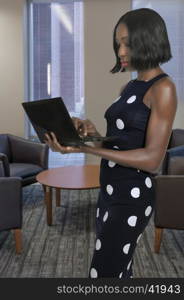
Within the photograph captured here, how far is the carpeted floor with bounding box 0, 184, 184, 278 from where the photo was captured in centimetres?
243

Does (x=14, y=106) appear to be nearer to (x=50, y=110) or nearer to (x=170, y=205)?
(x=170, y=205)

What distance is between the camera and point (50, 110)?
1155mm

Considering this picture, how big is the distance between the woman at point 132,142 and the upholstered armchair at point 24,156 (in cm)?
257

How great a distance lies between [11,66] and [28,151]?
3.27 feet

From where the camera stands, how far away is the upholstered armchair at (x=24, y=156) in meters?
3.75

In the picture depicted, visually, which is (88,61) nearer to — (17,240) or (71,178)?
(71,178)

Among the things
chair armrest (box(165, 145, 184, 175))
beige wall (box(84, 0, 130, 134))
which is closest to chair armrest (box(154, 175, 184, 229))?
chair armrest (box(165, 145, 184, 175))

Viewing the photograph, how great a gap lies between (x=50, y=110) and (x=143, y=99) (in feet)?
0.85

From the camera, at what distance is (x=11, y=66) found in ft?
A: 14.5

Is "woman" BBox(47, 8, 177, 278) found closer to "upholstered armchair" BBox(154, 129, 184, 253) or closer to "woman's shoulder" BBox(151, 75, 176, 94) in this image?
"woman's shoulder" BBox(151, 75, 176, 94)

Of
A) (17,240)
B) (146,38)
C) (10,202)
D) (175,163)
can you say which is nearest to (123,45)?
(146,38)

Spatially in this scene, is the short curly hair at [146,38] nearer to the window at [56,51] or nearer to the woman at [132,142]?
the woman at [132,142]

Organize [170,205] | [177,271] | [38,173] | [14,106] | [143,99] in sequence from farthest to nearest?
1. [14,106]
2. [38,173]
3. [170,205]
4. [177,271]
5. [143,99]

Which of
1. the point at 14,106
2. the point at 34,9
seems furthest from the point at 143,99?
the point at 34,9
